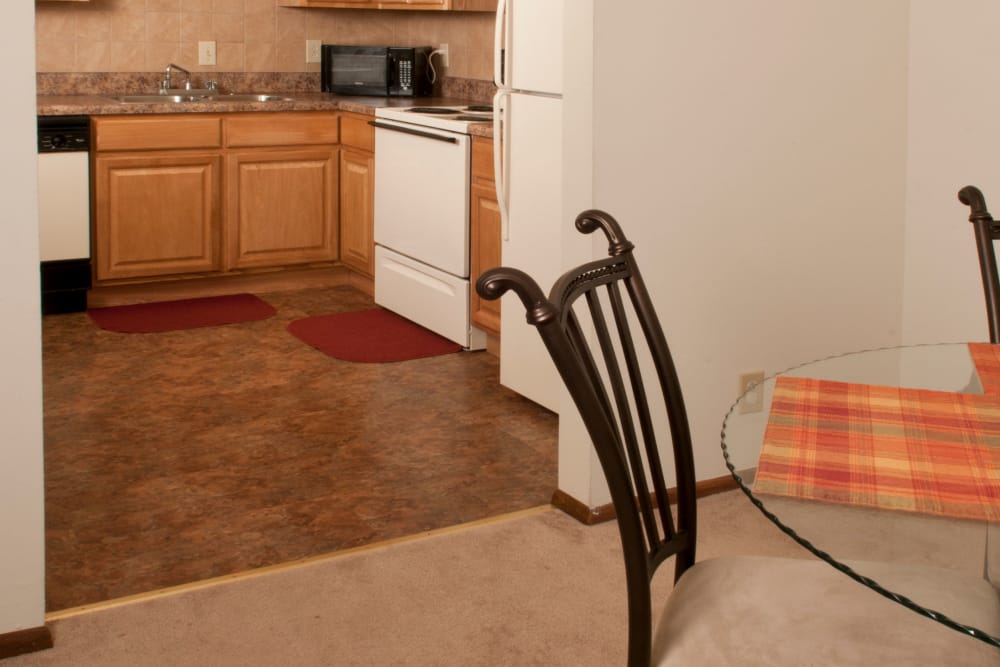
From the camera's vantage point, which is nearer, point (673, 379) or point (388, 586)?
point (673, 379)

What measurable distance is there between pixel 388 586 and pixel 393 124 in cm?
270

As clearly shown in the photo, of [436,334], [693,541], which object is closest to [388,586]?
[693,541]

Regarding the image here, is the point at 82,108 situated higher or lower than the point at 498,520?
higher

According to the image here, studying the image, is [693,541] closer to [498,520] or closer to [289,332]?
[498,520]

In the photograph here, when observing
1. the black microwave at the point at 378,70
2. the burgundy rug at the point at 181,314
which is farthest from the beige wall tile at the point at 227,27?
the burgundy rug at the point at 181,314

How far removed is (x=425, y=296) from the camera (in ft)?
16.0

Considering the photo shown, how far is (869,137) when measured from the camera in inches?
130

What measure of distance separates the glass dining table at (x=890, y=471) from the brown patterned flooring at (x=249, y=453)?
1.47 meters

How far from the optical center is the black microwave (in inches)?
227

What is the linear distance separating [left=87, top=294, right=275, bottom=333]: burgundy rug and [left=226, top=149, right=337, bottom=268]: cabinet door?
224 mm

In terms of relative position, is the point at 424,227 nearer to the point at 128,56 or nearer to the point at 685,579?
the point at 128,56

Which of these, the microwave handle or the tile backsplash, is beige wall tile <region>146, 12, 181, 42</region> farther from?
the microwave handle

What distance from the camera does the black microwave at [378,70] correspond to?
5.78m

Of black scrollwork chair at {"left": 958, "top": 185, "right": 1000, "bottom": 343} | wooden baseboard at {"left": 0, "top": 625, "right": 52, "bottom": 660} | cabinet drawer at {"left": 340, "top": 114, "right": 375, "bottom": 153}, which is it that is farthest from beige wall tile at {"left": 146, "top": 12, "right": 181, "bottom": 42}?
black scrollwork chair at {"left": 958, "top": 185, "right": 1000, "bottom": 343}
